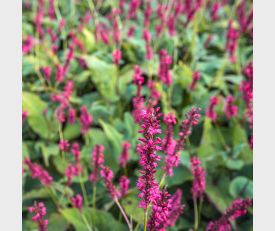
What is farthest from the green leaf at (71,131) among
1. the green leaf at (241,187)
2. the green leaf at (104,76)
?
the green leaf at (241,187)

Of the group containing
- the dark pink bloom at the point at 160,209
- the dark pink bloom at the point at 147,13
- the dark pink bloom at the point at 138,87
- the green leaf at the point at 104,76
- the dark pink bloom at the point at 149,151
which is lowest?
the dark pink bloom at the point at 160,209

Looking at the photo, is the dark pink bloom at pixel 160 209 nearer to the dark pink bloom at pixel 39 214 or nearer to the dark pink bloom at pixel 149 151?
the dark pink bloom at pixel 149 151

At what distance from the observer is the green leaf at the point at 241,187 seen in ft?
6.66

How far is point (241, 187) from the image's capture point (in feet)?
6.73

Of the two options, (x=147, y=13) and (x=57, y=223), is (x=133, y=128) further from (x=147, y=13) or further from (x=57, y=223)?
(x=147, y=13)

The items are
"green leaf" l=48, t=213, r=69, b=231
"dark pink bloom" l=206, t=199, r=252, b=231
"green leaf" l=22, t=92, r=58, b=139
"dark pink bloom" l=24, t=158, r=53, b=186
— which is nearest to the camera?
"dark pink bloom" l=206, t=199, r=252, b=231

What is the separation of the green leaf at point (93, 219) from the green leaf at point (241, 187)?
521 mm

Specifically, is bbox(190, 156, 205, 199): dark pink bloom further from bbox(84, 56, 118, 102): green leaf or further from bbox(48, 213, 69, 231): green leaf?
bbox(84, 56, 118, 102): green leaf

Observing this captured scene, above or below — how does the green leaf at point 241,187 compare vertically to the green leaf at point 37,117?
below

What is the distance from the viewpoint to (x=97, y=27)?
10.5 ft

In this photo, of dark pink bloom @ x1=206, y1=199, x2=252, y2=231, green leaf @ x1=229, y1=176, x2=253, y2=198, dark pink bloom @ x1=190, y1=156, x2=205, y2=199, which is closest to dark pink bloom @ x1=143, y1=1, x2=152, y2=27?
green leaf @ x1=229, y1=176, x2=253, y2=198

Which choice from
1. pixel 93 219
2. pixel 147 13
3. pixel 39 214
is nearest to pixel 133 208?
pixel 93 219

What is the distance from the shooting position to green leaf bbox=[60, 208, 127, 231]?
1806mm

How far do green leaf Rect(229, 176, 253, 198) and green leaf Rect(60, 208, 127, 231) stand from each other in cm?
52
